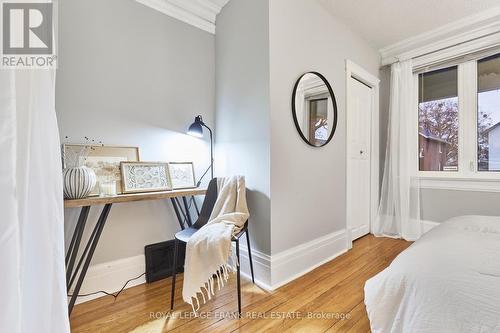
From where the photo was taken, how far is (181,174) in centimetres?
207

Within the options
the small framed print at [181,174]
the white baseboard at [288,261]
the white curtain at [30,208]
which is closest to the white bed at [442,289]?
the white baseboard at [288,261]

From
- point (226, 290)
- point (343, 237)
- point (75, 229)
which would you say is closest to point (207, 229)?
point (226, 290)

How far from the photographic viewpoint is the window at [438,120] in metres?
2.73

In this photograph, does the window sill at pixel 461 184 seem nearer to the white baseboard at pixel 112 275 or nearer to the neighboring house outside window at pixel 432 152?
the neighboring house outside window at pixel 432 152

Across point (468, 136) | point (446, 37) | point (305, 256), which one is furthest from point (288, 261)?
point (446, 37)

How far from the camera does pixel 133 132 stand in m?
1.88

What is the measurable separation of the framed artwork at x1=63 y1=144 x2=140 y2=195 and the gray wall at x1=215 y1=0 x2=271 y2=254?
86 centimetres

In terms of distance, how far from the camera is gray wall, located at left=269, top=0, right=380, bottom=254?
184cm

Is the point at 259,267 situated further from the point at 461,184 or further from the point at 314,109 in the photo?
the point at 461,184

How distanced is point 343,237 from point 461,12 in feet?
8.36

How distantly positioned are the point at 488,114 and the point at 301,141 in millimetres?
2207

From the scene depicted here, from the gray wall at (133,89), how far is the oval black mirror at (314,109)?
2.91 feet


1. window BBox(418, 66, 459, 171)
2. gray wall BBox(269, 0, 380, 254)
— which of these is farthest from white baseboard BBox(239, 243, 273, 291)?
window BBox(418, 66, 459, 171)

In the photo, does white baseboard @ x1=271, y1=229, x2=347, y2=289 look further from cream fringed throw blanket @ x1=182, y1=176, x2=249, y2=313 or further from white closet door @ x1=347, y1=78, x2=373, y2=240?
cream fringed throw blanket @ x1=182, y1=176, x2=249, y2=313
